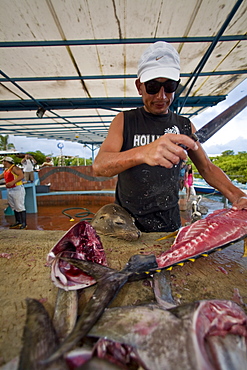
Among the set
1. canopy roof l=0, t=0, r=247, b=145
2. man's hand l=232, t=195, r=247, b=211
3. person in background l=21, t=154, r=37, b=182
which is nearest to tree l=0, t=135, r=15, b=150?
person in background l=21, t=154, r=37, b=182

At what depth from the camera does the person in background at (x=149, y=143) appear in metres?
1.83

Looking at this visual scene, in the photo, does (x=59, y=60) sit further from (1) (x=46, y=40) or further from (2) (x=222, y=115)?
(2) (x=222, y=115)

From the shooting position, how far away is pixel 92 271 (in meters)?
1.17

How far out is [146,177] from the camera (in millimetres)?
2137

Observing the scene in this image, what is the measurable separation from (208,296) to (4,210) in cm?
823

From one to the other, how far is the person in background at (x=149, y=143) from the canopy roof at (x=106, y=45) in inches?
72.0

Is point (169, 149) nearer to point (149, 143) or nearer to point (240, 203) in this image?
point (149, 143)

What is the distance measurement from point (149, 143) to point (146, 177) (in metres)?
0.42

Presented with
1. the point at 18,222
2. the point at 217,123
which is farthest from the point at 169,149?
the point at 18,222

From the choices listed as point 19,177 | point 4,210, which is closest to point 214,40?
point 19,177

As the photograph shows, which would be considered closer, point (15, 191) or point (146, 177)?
point (146, 177)

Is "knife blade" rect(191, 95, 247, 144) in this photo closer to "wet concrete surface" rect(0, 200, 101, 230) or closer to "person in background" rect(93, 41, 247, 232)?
"person in background" rect(93, 41, 247, 232)

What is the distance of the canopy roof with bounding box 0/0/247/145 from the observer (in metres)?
2.98

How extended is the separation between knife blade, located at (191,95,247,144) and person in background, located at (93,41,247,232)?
0.21 metres
